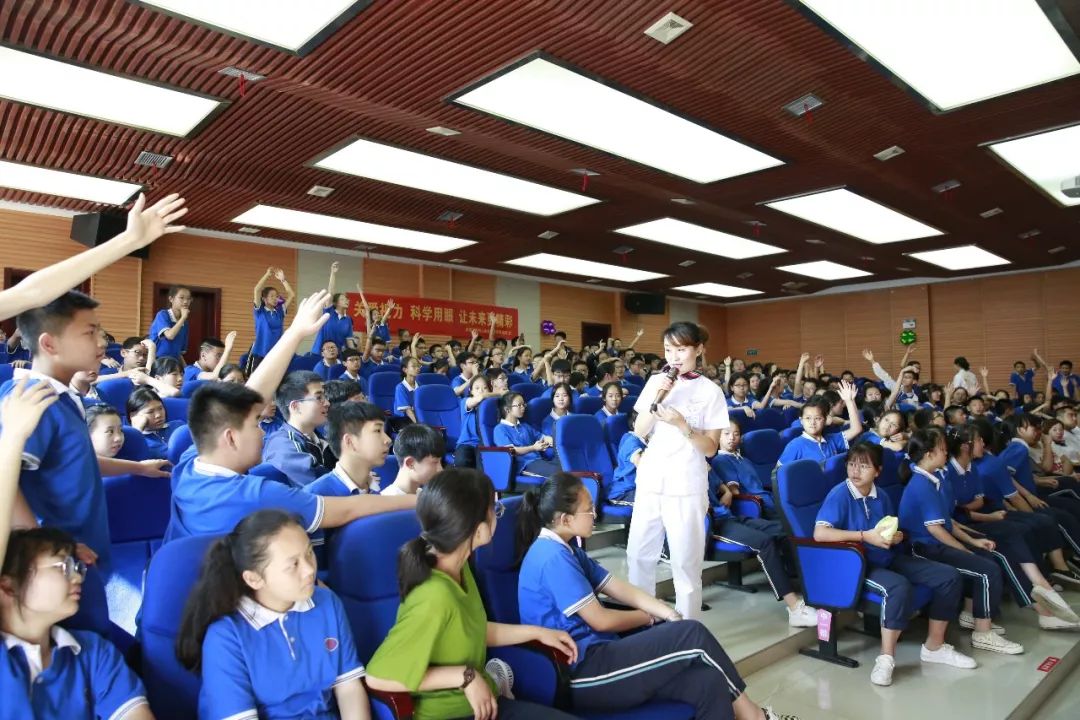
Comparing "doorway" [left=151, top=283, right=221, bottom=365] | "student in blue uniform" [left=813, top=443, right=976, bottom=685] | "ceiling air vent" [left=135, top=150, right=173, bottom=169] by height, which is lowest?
"student in blue uniform" [left=813, top=443, right=976, bottom=685]

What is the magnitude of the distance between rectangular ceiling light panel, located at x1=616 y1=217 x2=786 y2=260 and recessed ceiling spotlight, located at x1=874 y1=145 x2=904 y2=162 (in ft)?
10.1

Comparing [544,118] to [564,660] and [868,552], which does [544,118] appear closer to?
[868,552]

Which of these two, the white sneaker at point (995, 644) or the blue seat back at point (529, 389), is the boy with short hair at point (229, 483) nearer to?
the white sneaker at point (995, 644)

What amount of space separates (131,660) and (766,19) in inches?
185

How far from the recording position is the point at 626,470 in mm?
4812

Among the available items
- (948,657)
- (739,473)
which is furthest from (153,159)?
(948,657)

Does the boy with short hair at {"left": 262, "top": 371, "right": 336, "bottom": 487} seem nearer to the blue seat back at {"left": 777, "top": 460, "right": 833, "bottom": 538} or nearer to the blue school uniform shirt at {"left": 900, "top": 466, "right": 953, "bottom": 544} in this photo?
the blue seat back at {"left": 777, "top": 460, "right": 833, "bottom": 538}

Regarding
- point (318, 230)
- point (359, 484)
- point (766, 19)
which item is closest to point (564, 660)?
point (359, 484)

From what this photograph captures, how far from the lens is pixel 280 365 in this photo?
2168 mm

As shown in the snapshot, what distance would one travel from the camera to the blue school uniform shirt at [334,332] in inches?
320

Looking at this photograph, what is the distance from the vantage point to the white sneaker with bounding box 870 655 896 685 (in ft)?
10.7

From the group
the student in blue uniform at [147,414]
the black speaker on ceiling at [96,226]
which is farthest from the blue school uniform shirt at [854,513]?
the black speaker on ceiling at [96,226]

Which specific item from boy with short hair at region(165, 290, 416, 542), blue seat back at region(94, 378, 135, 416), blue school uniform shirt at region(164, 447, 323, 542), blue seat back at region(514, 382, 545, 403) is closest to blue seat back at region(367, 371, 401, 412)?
blue seat back at region(514, 382, 545, 403)

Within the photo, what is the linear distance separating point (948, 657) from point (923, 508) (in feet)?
2.85
